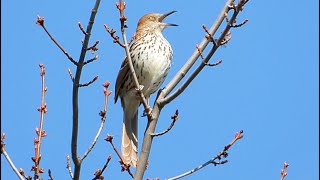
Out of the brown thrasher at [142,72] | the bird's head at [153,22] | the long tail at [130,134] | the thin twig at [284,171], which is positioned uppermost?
the bird's head at [153,22]

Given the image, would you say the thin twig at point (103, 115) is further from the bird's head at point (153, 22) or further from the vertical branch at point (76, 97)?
the bird's head at point (153, 22)

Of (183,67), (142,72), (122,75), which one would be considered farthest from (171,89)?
(122,75)

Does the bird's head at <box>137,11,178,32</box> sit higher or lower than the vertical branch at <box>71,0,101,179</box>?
higher

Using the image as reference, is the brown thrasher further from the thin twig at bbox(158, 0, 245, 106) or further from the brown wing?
the thin twig at bbox(158, 0, 245, 106)

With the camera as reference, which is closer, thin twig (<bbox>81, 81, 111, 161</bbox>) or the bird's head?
thin twig (<bbox>81, 81, 111, 161</bbox>)

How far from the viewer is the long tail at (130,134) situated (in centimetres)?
533

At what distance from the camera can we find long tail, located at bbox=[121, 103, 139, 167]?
533 cm

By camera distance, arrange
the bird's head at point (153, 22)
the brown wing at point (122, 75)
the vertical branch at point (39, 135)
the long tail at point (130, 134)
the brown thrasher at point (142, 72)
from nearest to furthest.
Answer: the vertical branch at point (39, 135) → the long tail at point (130, 134) → the brown thrasher at point (142, 72) → the brown wing at point (122, 75) → the bird's head at point (153, 22)

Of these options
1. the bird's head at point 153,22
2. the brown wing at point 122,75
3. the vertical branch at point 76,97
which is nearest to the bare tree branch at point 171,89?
the vertical branch at point 76,97

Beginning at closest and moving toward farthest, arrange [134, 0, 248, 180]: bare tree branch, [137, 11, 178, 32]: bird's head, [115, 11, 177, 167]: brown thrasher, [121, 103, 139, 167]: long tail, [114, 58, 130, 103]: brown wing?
[134, 0, 248, 180]: bare tree branch < [121, 103, 139, 167]: long tail < [115, 11, 177, 167]: brown thrasher < [114, 58, 130, 103]: brown wing < [137, 11, 178, 32]: bird's head

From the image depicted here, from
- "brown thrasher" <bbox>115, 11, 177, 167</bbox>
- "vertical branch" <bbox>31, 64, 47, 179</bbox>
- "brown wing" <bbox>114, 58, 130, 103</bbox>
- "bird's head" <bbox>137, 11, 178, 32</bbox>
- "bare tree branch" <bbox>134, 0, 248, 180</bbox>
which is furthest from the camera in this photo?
"bird's head" <bbox>137, 11, 178, 32</bbox>

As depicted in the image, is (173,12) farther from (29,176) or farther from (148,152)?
(29,176)

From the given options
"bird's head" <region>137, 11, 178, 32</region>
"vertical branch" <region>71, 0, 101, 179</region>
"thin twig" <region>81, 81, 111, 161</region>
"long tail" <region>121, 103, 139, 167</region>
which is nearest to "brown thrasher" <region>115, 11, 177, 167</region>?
"long tail" <region>121, 103, 139, 167</region>

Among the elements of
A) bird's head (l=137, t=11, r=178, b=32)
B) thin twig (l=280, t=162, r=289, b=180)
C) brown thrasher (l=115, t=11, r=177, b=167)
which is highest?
bird's head (l=137, t=11, r=178, b=32)
